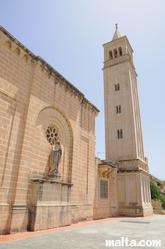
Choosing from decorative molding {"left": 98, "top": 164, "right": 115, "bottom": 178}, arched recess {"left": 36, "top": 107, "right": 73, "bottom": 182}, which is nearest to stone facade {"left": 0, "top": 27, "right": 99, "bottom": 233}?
arched recess {"left": 36, "top": 107, "right": 73, "bottom": 182}

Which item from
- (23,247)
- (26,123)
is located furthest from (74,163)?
(23,247)

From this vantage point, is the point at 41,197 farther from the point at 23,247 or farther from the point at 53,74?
the point at 53,74

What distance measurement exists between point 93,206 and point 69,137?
18.3 ft

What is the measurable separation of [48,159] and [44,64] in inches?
219

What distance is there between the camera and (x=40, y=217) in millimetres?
8742

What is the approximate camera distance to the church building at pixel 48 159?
8.44m

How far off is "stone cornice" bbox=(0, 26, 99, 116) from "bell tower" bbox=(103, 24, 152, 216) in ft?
24.0

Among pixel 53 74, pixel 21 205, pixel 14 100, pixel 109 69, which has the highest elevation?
pixel 109 69

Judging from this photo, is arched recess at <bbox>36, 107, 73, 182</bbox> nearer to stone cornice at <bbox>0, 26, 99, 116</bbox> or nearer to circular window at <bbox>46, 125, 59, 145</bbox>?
circular window at <bbox>46, 125, 59, 145</bbox>

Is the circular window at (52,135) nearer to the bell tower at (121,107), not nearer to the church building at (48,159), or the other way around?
the church building at (48,159)

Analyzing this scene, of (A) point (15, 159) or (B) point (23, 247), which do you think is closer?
(B) point (23, 247)

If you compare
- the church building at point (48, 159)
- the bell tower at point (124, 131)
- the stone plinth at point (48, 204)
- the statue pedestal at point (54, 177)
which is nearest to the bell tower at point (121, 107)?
the bell tower at point (124, 131)

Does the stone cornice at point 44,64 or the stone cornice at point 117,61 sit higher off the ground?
the stone cornice at point 117,61

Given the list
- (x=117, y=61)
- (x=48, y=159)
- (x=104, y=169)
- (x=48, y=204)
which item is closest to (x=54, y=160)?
(x=48, y=159)
